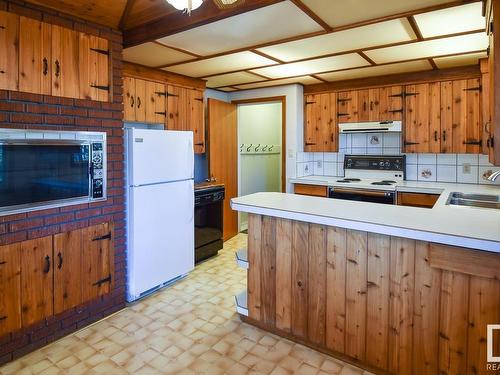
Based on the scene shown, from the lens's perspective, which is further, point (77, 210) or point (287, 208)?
point (77, 210)

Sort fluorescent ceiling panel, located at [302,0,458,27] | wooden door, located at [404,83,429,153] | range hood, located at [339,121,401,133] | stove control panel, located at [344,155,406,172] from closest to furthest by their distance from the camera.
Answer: fluorescent ceiling panel, located at [302,0,458,27], wooden door, located at [404,83,429,153], range hood, located at [339,121,401,133], stove control panel, located at [344,155,406,172]

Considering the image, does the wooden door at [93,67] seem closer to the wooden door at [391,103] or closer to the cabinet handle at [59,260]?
the cabinet handle at [59,260]

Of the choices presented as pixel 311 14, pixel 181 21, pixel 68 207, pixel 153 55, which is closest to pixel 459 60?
pixel 311 14

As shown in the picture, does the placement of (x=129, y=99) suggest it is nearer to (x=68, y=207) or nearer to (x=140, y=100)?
(x=140, y=100)

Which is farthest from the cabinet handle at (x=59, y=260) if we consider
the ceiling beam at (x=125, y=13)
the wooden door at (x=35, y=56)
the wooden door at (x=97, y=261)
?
the ceiling beam at (x=125, y=13)

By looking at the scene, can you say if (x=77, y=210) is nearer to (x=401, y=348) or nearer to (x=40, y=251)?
(x=40, y=251)

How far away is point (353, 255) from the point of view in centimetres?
211

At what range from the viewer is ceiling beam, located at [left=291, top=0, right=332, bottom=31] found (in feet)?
6.86

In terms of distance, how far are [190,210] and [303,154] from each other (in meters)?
2.08

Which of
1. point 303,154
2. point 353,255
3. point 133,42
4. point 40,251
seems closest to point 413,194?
point 303,154

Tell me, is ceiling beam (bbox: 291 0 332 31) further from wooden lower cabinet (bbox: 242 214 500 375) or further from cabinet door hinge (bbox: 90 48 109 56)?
cabinet door hinge (bbox: 90 48 109 56)

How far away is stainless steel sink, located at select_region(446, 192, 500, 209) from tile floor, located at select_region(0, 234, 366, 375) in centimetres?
191

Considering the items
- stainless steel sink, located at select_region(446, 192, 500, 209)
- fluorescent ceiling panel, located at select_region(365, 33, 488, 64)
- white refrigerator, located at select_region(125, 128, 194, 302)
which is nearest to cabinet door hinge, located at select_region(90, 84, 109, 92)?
white refrigerator, located at select_region(125, 128, 194, 302)

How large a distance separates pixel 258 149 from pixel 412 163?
247 cm
